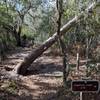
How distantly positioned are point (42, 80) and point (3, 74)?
2.21 meters

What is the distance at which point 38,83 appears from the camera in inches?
605

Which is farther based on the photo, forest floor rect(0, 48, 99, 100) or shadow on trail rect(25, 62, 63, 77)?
shadow on trail rect(25, 62, 63, 77)

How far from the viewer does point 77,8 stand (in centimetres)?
1334

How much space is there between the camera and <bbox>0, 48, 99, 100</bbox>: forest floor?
1275 centimetres

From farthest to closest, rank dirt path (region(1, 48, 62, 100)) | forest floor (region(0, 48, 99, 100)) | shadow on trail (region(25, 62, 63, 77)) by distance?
1. shadow on trail (region(25, 62, 63, 77))
2. dirt path (region(1, 48, 62, 100))
3. forest floor (region(0, 48, 99, 100))

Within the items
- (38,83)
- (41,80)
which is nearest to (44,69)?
(41,80)

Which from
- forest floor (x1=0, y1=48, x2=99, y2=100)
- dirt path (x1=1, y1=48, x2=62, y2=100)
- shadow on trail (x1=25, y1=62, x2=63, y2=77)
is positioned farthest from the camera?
shadow on trail (x1=25, y1=62, x2=63, y2=77)

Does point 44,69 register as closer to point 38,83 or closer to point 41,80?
point 41,80

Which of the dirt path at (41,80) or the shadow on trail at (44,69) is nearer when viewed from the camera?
the dirt path at (41,80)

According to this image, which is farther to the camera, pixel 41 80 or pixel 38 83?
pixel 41 80

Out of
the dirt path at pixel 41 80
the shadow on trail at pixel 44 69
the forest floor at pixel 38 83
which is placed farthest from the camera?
the shadow on trail at pixel 44 69

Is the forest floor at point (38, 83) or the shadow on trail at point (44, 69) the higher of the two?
the forest floor at point (38, 83)

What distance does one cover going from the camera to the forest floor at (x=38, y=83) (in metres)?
12.8

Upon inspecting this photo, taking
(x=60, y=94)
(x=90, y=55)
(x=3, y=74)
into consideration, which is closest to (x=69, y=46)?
(x=90, y=55)
